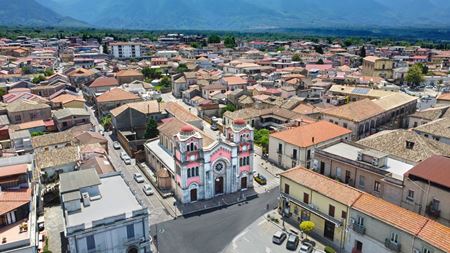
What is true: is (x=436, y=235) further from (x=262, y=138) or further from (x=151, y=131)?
(x=151, y=131)

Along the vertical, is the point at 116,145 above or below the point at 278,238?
above

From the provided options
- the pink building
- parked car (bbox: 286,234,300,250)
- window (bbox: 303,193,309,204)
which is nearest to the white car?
the pink building

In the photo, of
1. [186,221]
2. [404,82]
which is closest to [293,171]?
[186,221]

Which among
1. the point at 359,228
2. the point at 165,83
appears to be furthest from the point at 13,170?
the point at 165,83

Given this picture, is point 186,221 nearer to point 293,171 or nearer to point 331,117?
point 293,171

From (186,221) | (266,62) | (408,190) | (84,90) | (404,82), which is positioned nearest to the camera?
(408,190)

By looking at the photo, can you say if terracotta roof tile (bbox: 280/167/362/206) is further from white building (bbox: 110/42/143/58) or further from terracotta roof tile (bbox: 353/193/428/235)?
white building (bbox: 110/42/143/58)
